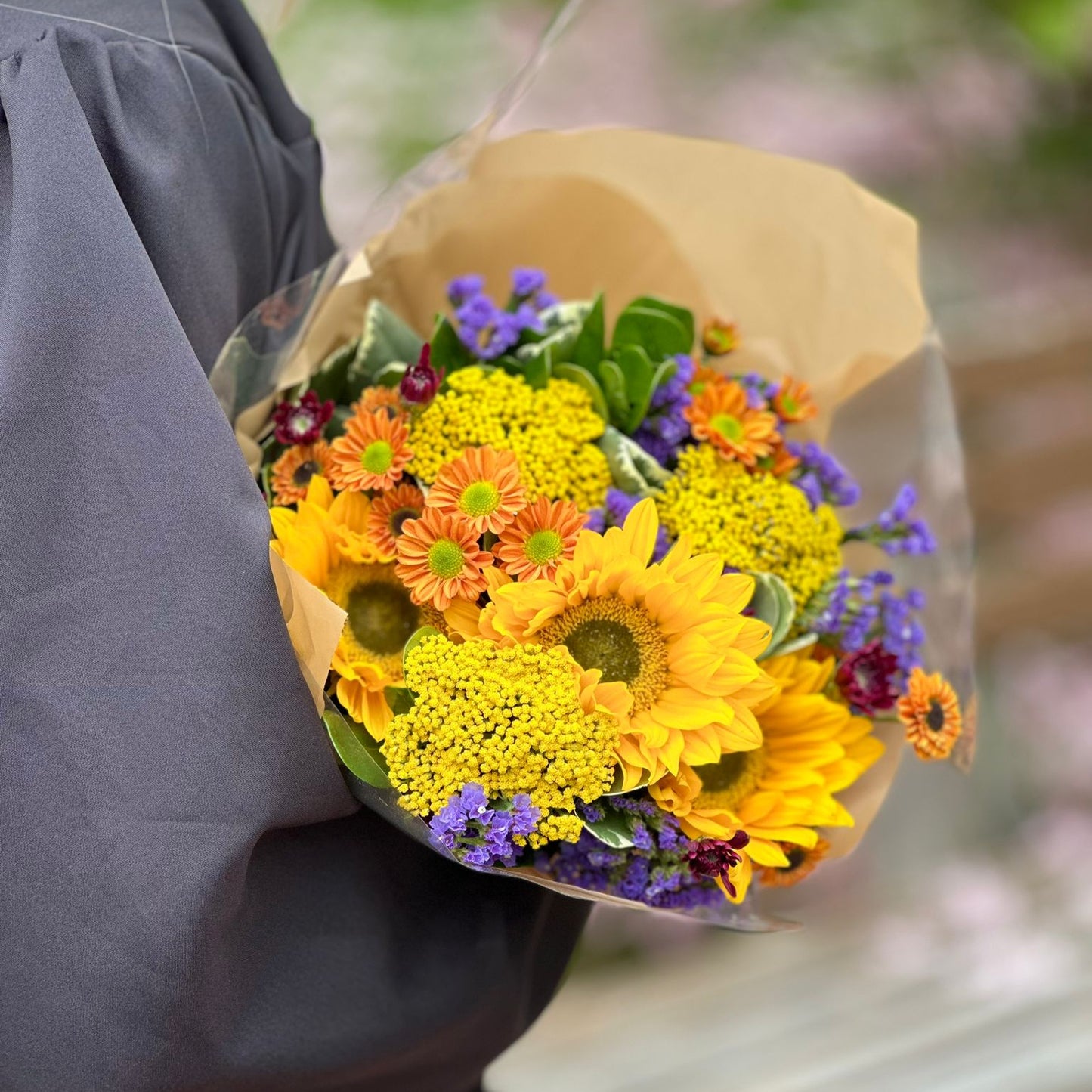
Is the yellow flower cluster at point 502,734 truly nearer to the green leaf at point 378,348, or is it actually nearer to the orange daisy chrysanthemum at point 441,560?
the orange daisy chrysanthemum at point 441,560

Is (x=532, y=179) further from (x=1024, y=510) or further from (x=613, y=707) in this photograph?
(x=1024, y=510)

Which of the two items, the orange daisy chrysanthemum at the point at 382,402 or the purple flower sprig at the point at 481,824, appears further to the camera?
the orange daisy chrysanthemum at the point at 382,402

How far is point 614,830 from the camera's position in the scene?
0.51 metres

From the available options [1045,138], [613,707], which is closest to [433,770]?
[613,707]

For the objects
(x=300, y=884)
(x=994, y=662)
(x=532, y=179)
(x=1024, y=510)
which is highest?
(x=532, y=179)

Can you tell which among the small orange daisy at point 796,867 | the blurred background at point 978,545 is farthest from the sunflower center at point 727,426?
the blurred background at point 978,545

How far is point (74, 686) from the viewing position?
480mm

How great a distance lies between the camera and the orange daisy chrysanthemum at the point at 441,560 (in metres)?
Answer: 0.49

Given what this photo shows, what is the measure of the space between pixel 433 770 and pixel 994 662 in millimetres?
1871

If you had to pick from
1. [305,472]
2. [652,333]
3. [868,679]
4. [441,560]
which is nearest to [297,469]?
[305,472]

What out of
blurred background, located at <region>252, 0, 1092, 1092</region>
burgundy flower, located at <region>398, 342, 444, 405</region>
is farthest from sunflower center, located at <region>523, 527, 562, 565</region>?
blurred background, located at <region>252, 0, 1092, 1092</region>

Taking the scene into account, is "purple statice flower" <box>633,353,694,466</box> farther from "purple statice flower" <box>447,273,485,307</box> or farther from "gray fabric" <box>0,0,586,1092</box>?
"gray fabric" <box>0,0,586,1092</box>

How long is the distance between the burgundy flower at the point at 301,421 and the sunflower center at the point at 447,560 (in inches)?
4.4

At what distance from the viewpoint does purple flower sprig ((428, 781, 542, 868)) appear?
462 mm
